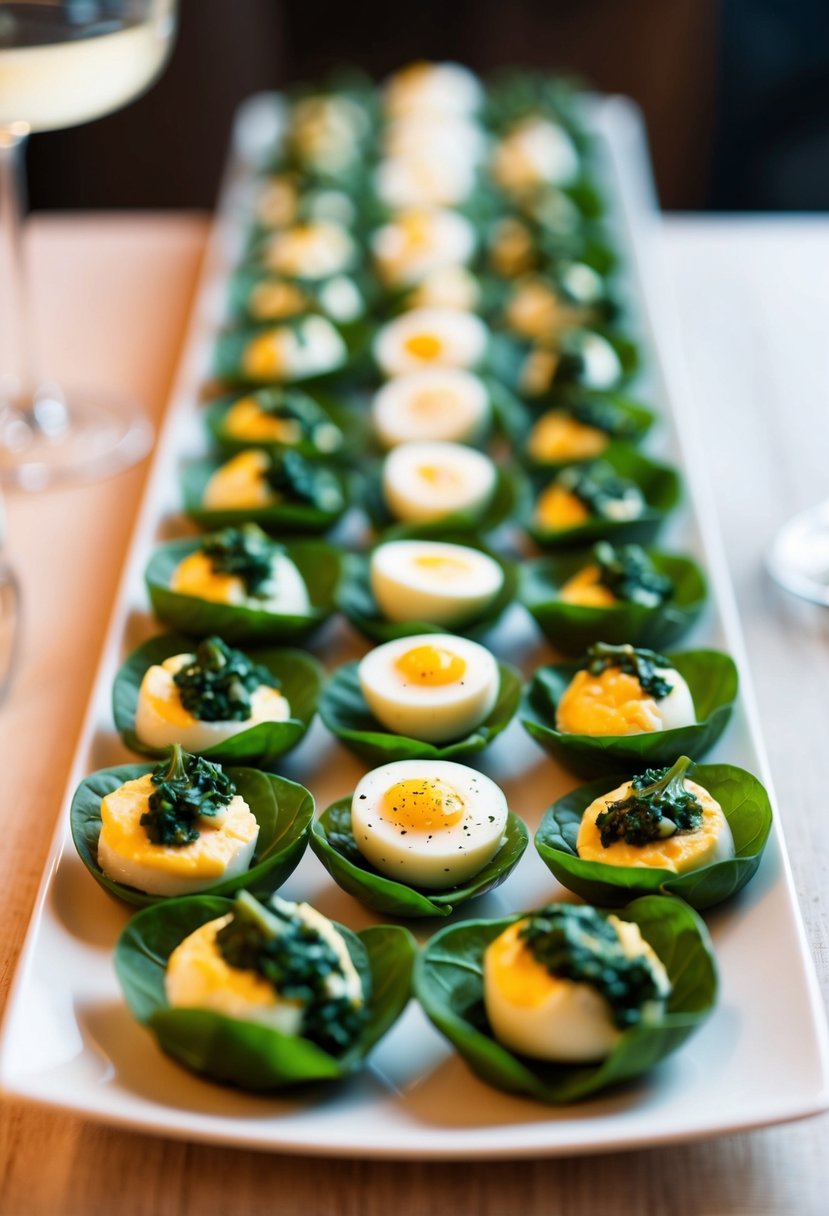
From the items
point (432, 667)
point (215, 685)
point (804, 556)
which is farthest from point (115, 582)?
point (804, 556)

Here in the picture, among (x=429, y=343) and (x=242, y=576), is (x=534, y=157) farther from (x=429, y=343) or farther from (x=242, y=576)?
(x=242, y=576)

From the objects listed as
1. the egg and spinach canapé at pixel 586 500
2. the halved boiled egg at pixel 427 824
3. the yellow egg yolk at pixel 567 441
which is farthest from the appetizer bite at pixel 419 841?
the yellow egg yolk at pixel 567 441

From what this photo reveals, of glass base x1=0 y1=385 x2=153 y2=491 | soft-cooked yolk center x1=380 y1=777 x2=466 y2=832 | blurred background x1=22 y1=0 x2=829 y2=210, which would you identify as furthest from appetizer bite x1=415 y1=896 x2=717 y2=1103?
blurred background x1=22 y1=0 x2=829 y2=210

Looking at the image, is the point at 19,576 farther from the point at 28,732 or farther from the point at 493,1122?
the point at 493,1122

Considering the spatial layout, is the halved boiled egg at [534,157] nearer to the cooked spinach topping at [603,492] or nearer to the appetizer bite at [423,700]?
the cooked spinach topping at [603,492]

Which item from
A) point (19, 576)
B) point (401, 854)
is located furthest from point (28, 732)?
point (401, 854)

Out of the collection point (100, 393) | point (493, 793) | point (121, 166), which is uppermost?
point (493, 793)
